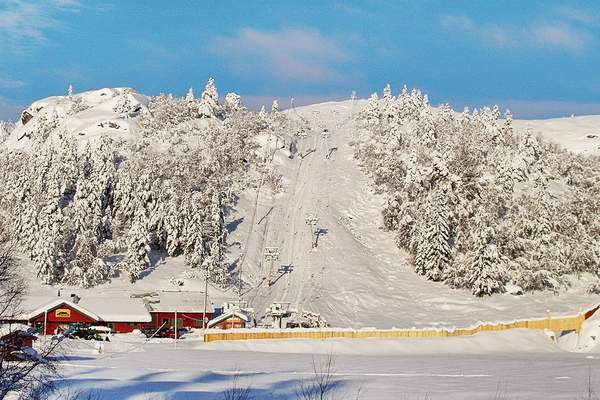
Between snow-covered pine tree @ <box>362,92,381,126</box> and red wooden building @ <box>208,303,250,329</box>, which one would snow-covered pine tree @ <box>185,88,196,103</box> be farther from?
red wooden building @ <box>208,303,250,329</box>

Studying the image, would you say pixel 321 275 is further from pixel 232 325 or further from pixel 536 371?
pixel 536 371

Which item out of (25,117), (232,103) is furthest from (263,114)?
(25,117)

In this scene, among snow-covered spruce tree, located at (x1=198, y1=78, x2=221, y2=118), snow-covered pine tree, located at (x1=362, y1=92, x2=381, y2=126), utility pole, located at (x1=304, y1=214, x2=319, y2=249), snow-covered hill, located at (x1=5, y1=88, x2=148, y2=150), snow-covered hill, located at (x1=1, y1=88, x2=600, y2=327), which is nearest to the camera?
snow-covered hill, located at (x1=1, y1=88, x2=600, y2=327)

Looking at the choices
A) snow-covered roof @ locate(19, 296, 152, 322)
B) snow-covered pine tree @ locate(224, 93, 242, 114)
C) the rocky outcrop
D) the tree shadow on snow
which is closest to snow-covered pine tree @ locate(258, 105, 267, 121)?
snow-covered pine tree @ locate(224, 93, 242, 114)

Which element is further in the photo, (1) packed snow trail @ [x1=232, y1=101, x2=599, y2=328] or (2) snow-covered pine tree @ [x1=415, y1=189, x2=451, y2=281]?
(2) snow-covered pine tree @ [x1=415, y1=189, x2=451, y2=281]

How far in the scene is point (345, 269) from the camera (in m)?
82.0

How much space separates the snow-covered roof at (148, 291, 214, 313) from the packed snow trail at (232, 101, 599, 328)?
212 inches

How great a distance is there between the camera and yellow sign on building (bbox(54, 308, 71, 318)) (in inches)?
2372

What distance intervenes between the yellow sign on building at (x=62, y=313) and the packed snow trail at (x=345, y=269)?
17059mm

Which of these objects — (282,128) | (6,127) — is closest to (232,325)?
(282,128)

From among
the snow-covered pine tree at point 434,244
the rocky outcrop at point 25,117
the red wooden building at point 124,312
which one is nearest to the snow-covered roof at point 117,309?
the red wooden building at point 124,312

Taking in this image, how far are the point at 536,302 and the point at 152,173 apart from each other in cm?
4507

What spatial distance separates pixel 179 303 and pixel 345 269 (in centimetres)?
2206

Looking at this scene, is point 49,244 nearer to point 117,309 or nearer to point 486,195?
point 117,309
